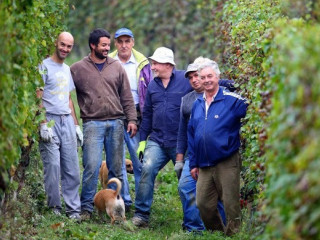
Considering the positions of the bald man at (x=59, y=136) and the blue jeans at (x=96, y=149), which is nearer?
the bald man at (x=59, y=136)

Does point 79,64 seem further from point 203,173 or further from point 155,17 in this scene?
point 155,17

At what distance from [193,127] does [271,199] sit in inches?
153

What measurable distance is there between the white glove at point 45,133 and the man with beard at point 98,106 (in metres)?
0.97

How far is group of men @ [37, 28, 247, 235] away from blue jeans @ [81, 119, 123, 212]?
0.01 meters

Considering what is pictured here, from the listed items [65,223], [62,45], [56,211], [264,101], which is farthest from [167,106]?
[264,101]

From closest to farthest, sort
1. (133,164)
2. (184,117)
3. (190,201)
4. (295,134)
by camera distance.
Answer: (295,134)
(190,201)
(184,117)
(133,164)

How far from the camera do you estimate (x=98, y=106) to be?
35.3ft

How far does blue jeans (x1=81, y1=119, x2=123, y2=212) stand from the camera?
423 inches

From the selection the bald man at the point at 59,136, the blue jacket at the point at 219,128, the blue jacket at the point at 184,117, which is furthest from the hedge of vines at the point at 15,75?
the blue jacket at the point at 184,117

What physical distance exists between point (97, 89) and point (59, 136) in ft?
3.22

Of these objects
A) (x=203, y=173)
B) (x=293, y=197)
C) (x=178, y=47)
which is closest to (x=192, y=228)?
(x=203, y=173)

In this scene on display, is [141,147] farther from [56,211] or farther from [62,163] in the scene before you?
[56,211]

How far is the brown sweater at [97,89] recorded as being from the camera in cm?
1078

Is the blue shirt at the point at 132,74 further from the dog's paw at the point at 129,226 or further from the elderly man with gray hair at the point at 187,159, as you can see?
the dog's paw at the point at 129,226
